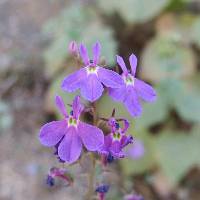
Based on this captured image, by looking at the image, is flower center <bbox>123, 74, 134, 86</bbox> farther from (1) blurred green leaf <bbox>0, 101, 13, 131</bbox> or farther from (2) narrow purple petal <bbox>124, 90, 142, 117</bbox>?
(1) blurred green leaf <bbox>0, 101, 13, 131</bbox>

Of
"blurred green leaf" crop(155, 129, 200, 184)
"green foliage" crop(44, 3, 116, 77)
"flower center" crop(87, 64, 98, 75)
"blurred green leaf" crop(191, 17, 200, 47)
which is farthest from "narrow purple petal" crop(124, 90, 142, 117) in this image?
"blurred green leaf" crop(191, 17, 200, 47)

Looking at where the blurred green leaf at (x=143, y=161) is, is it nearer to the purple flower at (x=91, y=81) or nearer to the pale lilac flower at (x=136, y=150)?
the pale lilac flower at (x=136, y=150)

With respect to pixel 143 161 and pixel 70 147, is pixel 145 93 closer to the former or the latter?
pixel 70 147

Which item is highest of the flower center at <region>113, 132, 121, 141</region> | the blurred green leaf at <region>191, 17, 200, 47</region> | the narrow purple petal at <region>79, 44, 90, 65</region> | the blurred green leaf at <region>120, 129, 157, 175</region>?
the blurred green leaf at <region>191, 17, 200, 47</region>

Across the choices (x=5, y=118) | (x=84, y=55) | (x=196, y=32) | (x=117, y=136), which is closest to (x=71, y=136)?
(x=117, y=136)

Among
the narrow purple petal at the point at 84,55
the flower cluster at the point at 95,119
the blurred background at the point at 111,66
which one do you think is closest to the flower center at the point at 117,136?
the flower cluster at the point at 95,119

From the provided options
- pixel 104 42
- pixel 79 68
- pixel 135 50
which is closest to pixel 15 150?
pixel 104 42
